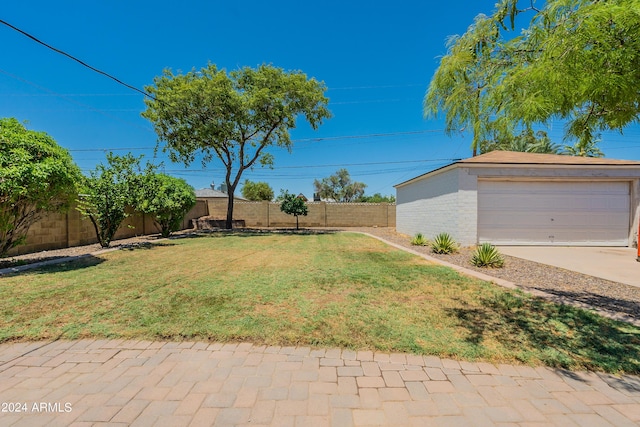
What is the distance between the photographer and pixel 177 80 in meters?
15.4

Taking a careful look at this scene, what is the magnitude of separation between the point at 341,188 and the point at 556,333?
4822 cm

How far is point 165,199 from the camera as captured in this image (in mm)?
11922

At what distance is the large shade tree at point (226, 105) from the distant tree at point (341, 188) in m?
34.0

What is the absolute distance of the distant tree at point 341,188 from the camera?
5059 cm

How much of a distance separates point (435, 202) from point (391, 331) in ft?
29.7

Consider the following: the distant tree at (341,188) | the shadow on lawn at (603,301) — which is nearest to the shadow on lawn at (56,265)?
the shadow on lawn at (603,301)

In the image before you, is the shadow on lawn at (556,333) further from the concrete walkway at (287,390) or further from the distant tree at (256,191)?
the distant tree at (256,191)

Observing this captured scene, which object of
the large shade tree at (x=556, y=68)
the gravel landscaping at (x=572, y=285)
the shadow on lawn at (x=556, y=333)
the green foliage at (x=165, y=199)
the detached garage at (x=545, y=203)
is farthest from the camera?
the green foliage at (x=165, y=199)

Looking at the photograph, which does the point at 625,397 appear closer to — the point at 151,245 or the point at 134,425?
the point at 134,425

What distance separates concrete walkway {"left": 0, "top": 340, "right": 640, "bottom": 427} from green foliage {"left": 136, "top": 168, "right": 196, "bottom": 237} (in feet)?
30.8

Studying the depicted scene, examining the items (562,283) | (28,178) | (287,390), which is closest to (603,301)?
(562,283)

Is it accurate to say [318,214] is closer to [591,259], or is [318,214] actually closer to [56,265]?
[591,259]

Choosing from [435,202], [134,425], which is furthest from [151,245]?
[435,202]

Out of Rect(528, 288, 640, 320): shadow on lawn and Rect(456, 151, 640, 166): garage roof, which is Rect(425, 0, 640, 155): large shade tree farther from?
Rect(456, 151, 640, 166): garage roof
